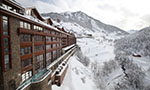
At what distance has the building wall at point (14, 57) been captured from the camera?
8.01 meters

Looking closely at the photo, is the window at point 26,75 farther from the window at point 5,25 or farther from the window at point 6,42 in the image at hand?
the window at point 5,25

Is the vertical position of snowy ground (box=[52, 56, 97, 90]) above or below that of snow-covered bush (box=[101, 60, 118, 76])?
above

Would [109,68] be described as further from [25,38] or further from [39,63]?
[25,38]

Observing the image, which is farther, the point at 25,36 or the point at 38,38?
the point at 38,38

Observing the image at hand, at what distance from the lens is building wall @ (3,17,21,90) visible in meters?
8.01

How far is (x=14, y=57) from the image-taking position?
8.70 metres

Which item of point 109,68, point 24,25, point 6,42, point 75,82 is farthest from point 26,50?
point 109,68

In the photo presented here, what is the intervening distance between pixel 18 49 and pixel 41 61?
253 inches

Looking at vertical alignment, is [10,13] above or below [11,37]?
above

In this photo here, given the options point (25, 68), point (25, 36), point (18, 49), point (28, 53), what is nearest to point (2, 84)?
point (25, 68)

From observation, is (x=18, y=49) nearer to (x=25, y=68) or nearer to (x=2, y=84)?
(x=25, y=68)

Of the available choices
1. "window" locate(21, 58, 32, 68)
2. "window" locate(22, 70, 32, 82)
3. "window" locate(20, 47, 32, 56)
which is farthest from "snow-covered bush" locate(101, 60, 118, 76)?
"window" locate(20, 47, 32, 56)

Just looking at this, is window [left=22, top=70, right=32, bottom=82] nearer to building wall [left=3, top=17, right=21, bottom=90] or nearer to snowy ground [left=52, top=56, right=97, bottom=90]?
building wall [left=3, top=17, right=21, bottom=90]

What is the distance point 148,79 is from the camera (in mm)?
23875
